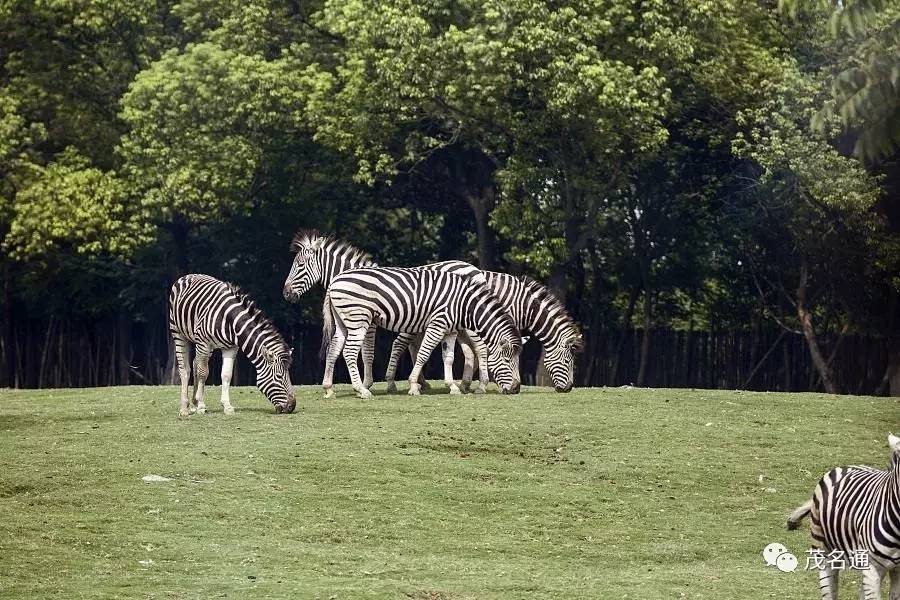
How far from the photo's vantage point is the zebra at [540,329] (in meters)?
27.3

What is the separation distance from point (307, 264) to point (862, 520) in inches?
647

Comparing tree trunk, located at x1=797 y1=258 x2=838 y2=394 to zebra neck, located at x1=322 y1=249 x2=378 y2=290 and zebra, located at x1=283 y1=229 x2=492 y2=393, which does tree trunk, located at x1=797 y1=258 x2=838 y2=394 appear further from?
zebra neck, located at x1=322 y1=249 x2=378 y2=290

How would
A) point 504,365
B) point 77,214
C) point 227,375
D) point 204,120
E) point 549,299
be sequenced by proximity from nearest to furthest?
point 227,375 → point 504,365 → point 549,299 → point 77,214 → point 204,120

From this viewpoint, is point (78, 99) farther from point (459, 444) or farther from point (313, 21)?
point (459, 444)

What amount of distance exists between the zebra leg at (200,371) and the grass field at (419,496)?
496mm

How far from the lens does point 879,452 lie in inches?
883

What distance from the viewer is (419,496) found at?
18875 mm

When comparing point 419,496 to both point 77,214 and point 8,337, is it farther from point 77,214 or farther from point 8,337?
point 8,337

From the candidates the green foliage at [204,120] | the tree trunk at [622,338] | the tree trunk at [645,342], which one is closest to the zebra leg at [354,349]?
the green foliage at [204,120]

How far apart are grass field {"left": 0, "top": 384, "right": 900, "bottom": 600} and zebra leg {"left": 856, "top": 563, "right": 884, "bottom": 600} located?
2.77m

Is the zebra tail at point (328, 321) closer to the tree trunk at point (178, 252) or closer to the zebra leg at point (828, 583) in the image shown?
the zebra leg at point (828, 583)

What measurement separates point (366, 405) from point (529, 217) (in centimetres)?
1226

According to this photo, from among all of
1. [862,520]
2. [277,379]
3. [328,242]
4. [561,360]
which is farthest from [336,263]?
[862,520]

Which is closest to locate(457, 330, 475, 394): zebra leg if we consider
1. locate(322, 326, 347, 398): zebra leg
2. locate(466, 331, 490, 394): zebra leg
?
locate(466, 331, 490, 394): zebra leg
